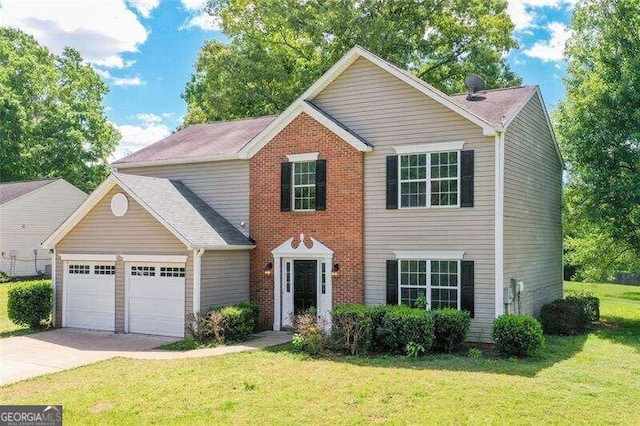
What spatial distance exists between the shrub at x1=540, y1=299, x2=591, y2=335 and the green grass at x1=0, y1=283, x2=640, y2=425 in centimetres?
295

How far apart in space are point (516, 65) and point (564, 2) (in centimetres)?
1020

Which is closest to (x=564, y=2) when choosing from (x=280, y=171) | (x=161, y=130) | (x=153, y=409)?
(x=280, y=171)

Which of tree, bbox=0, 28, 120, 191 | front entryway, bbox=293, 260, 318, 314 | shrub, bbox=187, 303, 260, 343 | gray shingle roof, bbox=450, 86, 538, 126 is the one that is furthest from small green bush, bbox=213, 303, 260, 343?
tree, bbox=0, 28, 120, 191

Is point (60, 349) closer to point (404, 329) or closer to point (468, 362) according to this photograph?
point (404, 329)

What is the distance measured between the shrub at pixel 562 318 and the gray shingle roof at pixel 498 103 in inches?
238

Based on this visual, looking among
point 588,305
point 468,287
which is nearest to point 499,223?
point 468,287

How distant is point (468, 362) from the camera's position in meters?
12.6

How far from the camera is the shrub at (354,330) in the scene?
1357 centimetres

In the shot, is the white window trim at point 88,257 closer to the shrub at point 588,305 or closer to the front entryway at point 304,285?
the front entryway at point 304,285

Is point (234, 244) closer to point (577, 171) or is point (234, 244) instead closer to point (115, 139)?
point (577, 171)

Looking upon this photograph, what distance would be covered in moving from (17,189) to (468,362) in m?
32.7

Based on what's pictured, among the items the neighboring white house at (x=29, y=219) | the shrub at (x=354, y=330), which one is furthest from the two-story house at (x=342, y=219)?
the neighboring white house at (x=29, y=219)

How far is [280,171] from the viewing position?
692 inches

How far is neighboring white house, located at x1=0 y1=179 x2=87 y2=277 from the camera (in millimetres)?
34028
